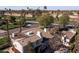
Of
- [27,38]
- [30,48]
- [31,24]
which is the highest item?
[31,24]

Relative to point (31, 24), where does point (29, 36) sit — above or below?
below

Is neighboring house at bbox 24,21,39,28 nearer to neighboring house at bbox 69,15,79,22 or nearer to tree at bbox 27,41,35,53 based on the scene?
tree at bbox 27,41,35,53

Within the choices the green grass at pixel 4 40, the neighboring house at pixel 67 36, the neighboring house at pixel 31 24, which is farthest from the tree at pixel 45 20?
the green grass at pixel 4 40

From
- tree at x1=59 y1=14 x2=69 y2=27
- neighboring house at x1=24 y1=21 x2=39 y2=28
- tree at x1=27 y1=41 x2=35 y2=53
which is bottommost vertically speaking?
tree at x1=27 y1=41 x2=35 y2=53

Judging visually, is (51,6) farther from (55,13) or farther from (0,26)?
(0,26)

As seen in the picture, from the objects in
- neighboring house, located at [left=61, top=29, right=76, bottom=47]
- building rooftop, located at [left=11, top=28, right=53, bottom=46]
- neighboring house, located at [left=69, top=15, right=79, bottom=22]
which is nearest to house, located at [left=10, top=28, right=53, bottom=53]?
building rooftop, located at [left=11, top=28, right=53, bottom=46]

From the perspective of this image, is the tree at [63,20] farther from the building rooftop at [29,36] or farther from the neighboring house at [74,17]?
the building rooftop at [29,36]

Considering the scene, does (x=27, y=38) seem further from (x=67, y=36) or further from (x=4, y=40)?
(x=67, y=36)

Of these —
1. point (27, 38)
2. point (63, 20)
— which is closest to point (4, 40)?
point (27, 38)
